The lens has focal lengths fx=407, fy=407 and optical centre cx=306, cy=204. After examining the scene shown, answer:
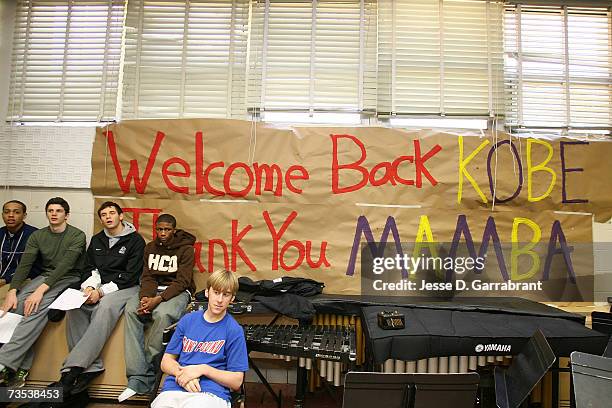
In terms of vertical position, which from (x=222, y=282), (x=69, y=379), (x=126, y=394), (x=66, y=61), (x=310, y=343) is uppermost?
(x=66, y=61)

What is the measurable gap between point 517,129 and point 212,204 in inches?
116

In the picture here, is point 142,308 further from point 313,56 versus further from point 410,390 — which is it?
point 313,56

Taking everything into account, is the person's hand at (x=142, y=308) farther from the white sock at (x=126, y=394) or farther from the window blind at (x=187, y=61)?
the window blind at (x=187, y=61)

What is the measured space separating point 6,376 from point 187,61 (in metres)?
Result: 3.02

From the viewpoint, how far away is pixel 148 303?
3.09m

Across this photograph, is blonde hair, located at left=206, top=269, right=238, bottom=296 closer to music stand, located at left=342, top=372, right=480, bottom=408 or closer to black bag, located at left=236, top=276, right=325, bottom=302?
music stand, located at left=342, top=372, right=480, bottom=408

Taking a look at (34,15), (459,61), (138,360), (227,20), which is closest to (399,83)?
(459,61)

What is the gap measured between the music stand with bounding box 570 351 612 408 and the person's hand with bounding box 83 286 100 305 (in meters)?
3.14

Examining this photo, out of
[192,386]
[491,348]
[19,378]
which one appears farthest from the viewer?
[19,378]

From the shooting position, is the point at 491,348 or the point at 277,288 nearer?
the point at 491,348

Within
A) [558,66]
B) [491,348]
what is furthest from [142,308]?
[558,66]

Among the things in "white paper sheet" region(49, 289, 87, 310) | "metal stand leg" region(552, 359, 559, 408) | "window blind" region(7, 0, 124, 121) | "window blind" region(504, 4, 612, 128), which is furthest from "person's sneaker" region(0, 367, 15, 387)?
"window blind" region(504, 4, 612, 128)

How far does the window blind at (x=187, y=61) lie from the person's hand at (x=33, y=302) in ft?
5.67

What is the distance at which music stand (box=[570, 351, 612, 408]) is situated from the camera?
1.90 m
